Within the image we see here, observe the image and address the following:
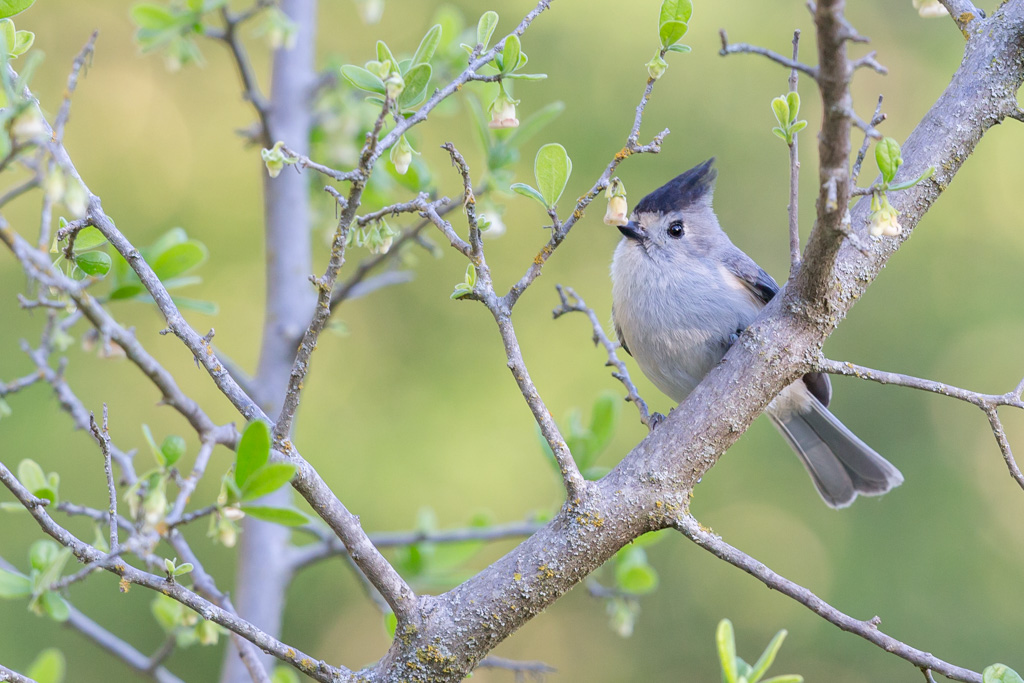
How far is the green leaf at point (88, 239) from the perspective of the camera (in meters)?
1.43

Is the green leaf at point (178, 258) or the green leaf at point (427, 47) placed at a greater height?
the green leaf at point (427, 47)

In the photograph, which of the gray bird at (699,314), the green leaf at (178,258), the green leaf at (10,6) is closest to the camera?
the green leaf at (10,6)

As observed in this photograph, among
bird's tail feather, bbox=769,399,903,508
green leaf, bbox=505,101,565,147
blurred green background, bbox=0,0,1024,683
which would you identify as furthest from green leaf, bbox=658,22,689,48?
blurred green background, bbox=0,0,1024,683

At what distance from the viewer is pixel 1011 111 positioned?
1585 mm

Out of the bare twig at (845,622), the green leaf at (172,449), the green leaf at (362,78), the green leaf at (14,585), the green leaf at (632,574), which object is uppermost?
the green leaf at (362,78)

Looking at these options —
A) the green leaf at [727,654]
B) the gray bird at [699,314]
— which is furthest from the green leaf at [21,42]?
the gray bird at [699,314]

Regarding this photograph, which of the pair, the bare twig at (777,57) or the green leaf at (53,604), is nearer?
the bare twig at (777,57)

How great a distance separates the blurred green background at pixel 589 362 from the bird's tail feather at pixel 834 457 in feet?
6.50

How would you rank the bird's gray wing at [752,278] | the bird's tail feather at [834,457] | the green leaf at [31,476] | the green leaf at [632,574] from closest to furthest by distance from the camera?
the green leaf at [31,476], the green leaf at [632,574], the bird's tail feather at [834,457], the bird's gray wing at [752,278]

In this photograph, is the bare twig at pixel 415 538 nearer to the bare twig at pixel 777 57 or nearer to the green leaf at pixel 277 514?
the green leaf at pixel 277 514

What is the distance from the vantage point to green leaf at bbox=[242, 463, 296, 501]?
43.8 inches

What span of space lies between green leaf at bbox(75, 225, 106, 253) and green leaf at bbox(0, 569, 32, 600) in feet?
1.78

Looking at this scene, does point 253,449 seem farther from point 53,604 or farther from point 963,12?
point 963,12

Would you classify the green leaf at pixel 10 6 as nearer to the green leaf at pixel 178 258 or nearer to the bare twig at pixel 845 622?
the green leaf at pixel 178 258
